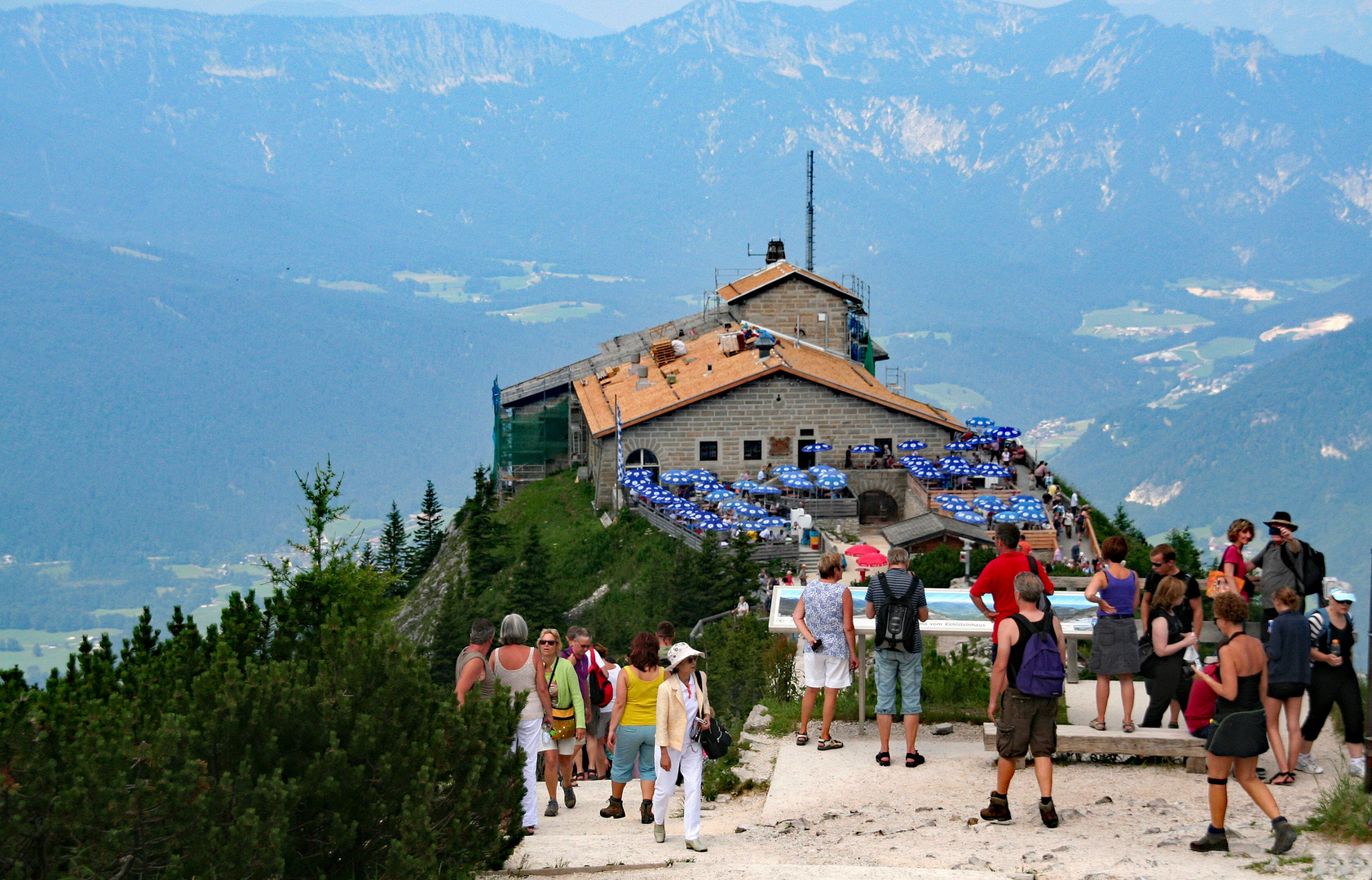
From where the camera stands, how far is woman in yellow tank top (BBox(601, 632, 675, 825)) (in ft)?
40.1

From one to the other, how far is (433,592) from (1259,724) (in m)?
50.8

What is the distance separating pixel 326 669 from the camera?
10773mm

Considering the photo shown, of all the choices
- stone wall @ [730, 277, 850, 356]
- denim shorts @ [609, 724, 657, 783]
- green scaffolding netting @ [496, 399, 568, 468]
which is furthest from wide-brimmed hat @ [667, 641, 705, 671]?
green scaffolding netting @ [496, 399, 568, 468]

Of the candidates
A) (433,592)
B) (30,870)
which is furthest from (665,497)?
(30,870)

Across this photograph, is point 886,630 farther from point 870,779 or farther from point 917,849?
point 917,849

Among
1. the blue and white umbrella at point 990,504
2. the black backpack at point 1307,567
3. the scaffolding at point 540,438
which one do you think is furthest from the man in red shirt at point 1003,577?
the scaffolding at point 540,438

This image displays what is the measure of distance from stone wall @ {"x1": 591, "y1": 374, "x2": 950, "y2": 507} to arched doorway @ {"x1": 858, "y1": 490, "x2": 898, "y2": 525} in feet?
5.54

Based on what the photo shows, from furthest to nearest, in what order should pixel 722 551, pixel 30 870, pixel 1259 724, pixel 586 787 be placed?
pixel 722 551
pixel 586 787
pixel 1259 724
pixel 30 870

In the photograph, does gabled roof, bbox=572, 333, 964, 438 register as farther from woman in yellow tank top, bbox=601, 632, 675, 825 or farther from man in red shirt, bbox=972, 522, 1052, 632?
woman in yellow tank top, bbox=601, 632, 675, 825

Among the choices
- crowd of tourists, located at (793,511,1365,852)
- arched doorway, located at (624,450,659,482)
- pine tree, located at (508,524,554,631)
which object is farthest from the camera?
arched doorway, located at (624,450,659,482)

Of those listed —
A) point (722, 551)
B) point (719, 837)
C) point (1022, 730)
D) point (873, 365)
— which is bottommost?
point (719, 837)

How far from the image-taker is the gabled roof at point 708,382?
48.4m

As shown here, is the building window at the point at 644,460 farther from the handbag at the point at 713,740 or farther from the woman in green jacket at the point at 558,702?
the handbag at the point at 713,740

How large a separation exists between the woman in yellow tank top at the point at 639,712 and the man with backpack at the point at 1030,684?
2778 millimetres
